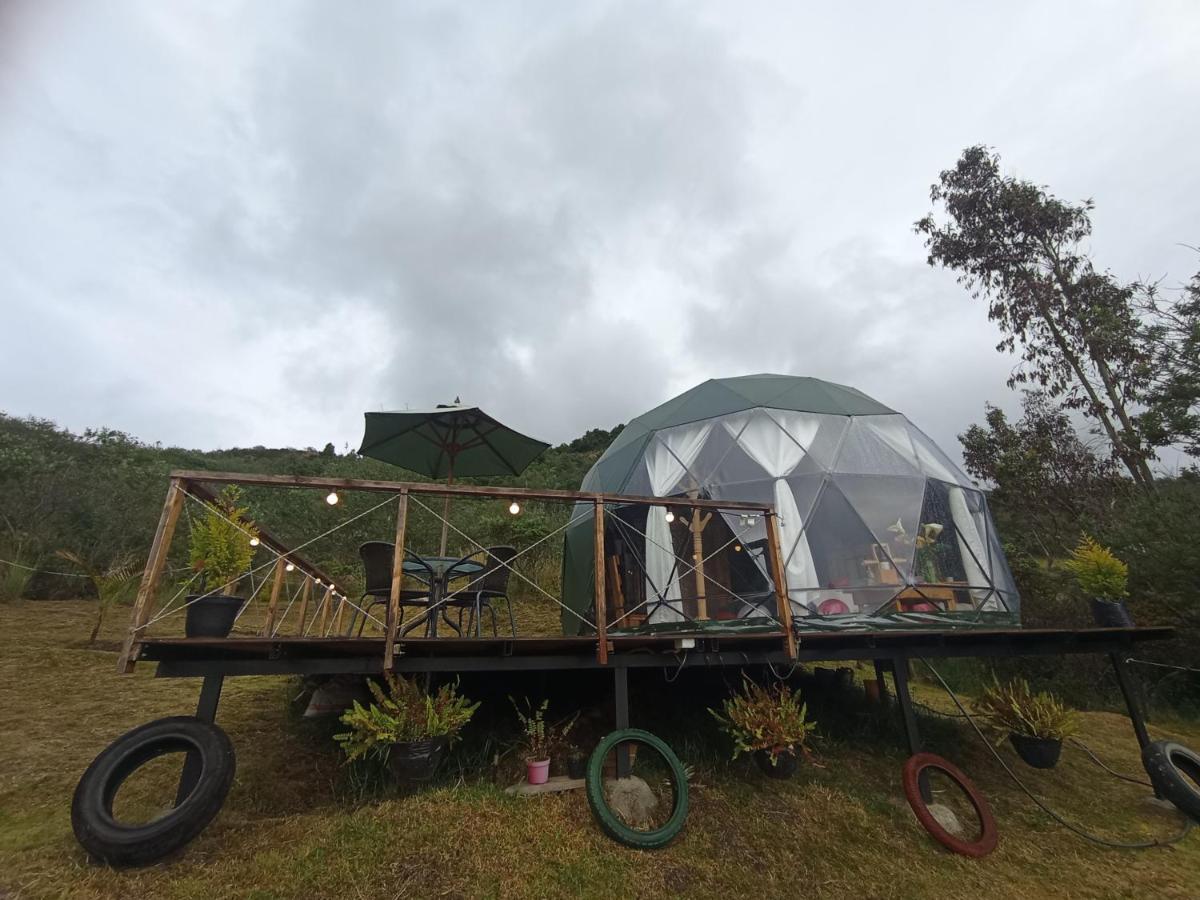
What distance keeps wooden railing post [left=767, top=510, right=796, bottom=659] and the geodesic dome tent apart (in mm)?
844

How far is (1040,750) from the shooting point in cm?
550

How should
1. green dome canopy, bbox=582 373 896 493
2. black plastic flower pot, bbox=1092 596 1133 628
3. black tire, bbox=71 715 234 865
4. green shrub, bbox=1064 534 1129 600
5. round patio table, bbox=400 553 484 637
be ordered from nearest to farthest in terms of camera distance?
black tire, bbox=71 715 234 865
round patio table, bbox=400 553 484 637
black plastic flower pot, bbox=1092 596 1133 628
green shrub, bbox=1064 534 1129 600
green dome canopy, bbox=582 373 896 493

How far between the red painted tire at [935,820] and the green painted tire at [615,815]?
2144mm

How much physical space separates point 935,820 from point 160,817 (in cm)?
599

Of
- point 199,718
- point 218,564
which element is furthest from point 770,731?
point 218,564

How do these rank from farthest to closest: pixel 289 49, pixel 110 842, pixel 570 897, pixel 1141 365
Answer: pixel 1141 365, pixel 289 49, pixel 570 897, pixel 110 842

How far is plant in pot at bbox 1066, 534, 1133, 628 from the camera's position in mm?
6082

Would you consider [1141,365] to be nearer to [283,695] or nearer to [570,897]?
[570,897]

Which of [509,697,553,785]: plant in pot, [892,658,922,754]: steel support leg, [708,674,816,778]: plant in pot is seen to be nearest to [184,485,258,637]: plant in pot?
[509,697,553,785]: plant in pot

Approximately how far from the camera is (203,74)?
816 centimetres

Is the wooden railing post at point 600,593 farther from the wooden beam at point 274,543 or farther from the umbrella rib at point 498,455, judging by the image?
the wooden beam at point 274,543

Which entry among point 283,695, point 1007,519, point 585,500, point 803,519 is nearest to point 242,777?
point 283,695

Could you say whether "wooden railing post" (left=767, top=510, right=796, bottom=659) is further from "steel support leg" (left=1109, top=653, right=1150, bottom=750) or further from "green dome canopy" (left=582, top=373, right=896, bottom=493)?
"steel support leg" (left=1109, top=653, right=1150, bottom=750)

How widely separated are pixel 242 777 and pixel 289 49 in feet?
38.3
